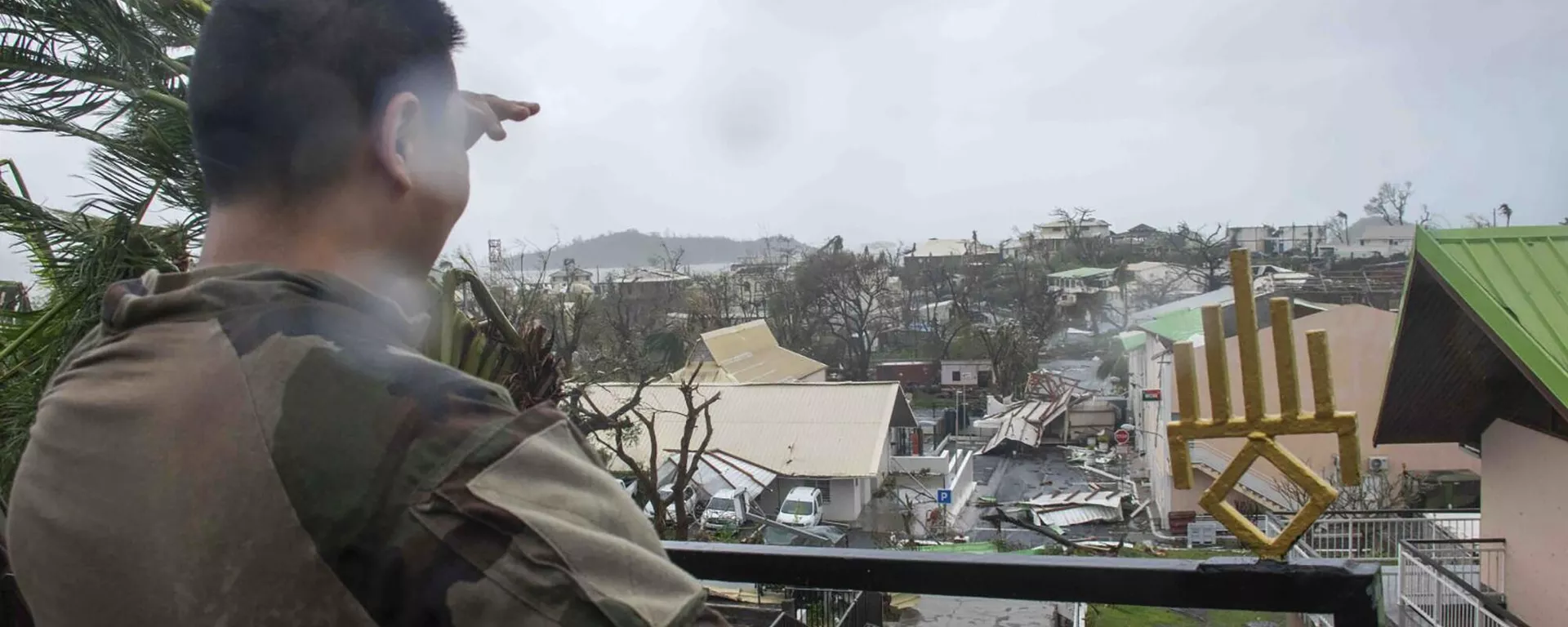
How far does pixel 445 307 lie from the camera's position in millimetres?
783

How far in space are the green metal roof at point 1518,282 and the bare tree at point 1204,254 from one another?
0.41 m

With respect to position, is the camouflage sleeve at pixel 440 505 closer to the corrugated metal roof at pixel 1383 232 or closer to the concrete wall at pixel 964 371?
the corrugated metal roof at pixel 1383 232

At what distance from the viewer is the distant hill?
2.72 m

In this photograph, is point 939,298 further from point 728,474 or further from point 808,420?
point 728,474

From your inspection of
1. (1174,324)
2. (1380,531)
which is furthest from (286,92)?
(1380,531)

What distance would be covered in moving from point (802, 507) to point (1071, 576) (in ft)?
9.38

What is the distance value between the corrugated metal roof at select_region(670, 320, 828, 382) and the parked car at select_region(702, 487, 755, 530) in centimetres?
62

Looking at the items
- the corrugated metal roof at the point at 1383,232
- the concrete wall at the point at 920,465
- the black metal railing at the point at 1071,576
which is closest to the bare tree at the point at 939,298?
the concrete wall at the point at 920,465

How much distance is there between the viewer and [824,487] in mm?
3617

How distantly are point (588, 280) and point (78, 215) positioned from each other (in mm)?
1655

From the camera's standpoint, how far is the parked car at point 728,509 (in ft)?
12.1

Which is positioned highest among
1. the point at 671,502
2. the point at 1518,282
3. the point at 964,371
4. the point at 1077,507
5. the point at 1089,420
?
the point at 1518,282

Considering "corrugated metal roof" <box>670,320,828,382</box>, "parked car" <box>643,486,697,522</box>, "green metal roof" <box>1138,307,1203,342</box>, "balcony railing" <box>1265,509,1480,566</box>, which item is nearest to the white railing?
"balcony railing" <box>1265,509,1480,566</box>

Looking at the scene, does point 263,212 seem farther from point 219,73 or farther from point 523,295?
point 523,295
